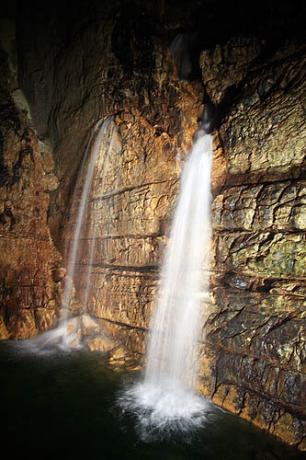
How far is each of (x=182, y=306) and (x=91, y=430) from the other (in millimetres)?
3350

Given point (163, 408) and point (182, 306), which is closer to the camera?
point (163, 408)

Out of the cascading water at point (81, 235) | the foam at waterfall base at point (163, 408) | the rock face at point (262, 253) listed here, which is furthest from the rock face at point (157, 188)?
the foam at waterfall base at point (163, 408)

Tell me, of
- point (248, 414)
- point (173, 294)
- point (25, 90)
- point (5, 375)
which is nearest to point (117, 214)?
point (173, 294)

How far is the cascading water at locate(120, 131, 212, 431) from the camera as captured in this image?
6.40 m

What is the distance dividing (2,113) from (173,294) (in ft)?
34.9

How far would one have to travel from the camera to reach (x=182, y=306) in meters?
7.17

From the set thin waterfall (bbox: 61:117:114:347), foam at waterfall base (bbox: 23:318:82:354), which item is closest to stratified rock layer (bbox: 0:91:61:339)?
foam at waterfall base (bbox: 23:318:82:354)

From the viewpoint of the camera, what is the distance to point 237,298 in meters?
6.09

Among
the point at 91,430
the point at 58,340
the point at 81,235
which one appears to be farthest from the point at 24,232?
the point at 91,430

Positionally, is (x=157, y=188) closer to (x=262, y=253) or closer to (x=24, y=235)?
(x=262, y=253)

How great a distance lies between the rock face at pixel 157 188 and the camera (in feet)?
18.1

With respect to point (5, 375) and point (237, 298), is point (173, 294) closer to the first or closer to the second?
point (237, 298)

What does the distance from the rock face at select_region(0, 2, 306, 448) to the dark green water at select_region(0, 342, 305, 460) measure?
578 millimetres

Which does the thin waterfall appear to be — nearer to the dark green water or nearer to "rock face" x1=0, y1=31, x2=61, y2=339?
"rock face" x1=0, y1=31, x2=61, y2=339
